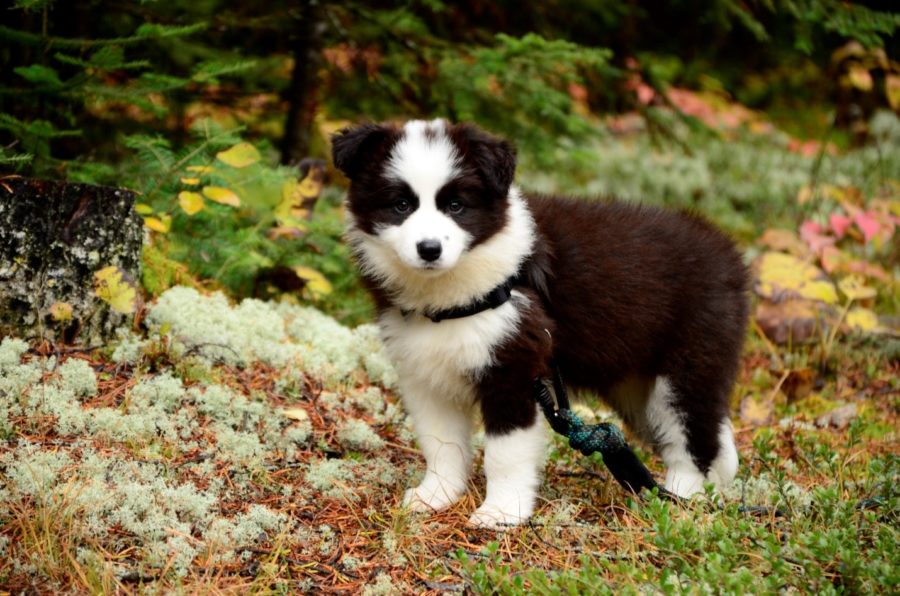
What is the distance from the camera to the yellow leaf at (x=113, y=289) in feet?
13.0

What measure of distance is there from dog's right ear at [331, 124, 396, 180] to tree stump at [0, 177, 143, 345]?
4.09 feet

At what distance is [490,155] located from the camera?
3.33 meters

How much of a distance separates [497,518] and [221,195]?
2.49 m

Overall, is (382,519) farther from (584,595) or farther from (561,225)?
(561,225)

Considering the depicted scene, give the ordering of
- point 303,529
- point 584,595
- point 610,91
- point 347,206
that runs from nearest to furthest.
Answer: point 584,595 → point 303,529 → point 347,206 → point 610,91

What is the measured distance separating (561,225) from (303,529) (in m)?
1.67

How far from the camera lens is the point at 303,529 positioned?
321 cm

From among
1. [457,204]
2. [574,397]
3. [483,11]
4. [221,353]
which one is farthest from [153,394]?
[483,11]

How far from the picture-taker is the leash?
3.45 metres

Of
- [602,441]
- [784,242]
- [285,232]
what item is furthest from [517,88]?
[602,441]

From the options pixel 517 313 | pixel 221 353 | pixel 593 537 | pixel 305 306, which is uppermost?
pixel 517 313

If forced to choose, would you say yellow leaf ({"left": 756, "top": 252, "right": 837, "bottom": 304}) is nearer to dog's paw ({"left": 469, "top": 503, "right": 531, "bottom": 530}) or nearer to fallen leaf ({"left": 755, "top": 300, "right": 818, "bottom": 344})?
fallen leaf ({"left": 755, "top": 300, "right": 818, "bottom": 344})

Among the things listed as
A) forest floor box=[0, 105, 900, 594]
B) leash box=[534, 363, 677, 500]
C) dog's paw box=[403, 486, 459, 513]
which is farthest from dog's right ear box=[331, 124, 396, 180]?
dog's paw box=[403, 486, 459, 513]

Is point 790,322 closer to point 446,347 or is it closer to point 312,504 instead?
point 446,347
